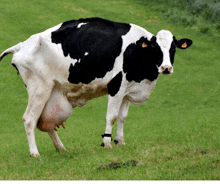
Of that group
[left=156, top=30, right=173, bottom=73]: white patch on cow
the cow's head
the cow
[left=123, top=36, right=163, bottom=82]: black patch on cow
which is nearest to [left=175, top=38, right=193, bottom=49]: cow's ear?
the cow

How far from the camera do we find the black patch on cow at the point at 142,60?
8.52 meters

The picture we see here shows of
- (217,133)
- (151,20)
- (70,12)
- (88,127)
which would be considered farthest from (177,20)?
(217,133)

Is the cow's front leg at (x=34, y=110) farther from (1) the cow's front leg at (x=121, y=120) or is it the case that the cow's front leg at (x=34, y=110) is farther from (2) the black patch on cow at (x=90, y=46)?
(1) the cow's front leg at (x=121, y=120)

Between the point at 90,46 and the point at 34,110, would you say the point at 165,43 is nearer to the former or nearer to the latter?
the point at 90,46

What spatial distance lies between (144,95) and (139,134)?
310cm

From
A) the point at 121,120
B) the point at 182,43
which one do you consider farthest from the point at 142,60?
the point at 121,120

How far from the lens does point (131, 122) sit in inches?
585

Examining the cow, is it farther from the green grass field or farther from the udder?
the green grass field

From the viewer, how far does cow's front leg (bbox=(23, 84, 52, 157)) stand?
876 cm

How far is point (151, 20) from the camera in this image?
27.9m

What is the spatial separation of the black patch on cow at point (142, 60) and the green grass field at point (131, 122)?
1588 mm

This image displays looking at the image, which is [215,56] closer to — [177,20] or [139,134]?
[177,20]

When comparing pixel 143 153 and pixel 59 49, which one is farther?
pixel 59 49

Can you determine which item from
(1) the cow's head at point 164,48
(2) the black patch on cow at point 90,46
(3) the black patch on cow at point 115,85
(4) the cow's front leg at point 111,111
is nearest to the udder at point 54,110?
(2) the black patch on cow at point 90,46
